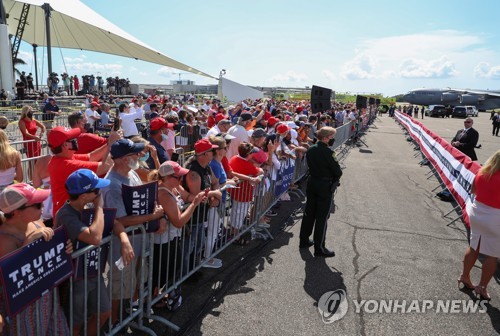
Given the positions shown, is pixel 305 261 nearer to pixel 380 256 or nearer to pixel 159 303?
pixel 380 256

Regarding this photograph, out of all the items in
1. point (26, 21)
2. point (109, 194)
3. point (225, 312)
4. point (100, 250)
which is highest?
point (26, 21)

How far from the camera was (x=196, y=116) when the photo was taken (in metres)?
13.3

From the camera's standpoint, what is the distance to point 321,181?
520cm

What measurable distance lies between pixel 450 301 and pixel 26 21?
141 ft

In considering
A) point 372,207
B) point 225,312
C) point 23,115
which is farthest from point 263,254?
point 23,115

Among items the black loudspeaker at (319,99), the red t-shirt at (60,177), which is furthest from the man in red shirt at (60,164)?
the black loudspeaker at (319,99)

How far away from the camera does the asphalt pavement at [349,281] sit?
Answer: 367cm

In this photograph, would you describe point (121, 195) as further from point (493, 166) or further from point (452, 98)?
point (452, 98)

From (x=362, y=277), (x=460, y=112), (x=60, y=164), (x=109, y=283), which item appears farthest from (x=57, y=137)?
(x=460, y=112)

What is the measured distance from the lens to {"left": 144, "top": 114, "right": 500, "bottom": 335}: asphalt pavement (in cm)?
367

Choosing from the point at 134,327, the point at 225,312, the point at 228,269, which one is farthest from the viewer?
the point at 228,269

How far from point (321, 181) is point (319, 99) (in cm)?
876

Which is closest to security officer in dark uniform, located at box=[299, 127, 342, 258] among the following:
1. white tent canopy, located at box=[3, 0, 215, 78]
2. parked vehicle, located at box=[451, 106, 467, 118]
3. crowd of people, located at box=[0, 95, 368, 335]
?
crowd of people, located at box=[0, 95, 368, 335]

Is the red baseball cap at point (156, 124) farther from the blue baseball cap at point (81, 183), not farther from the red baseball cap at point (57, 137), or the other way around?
the blue baseball cap at point (81, 183)
